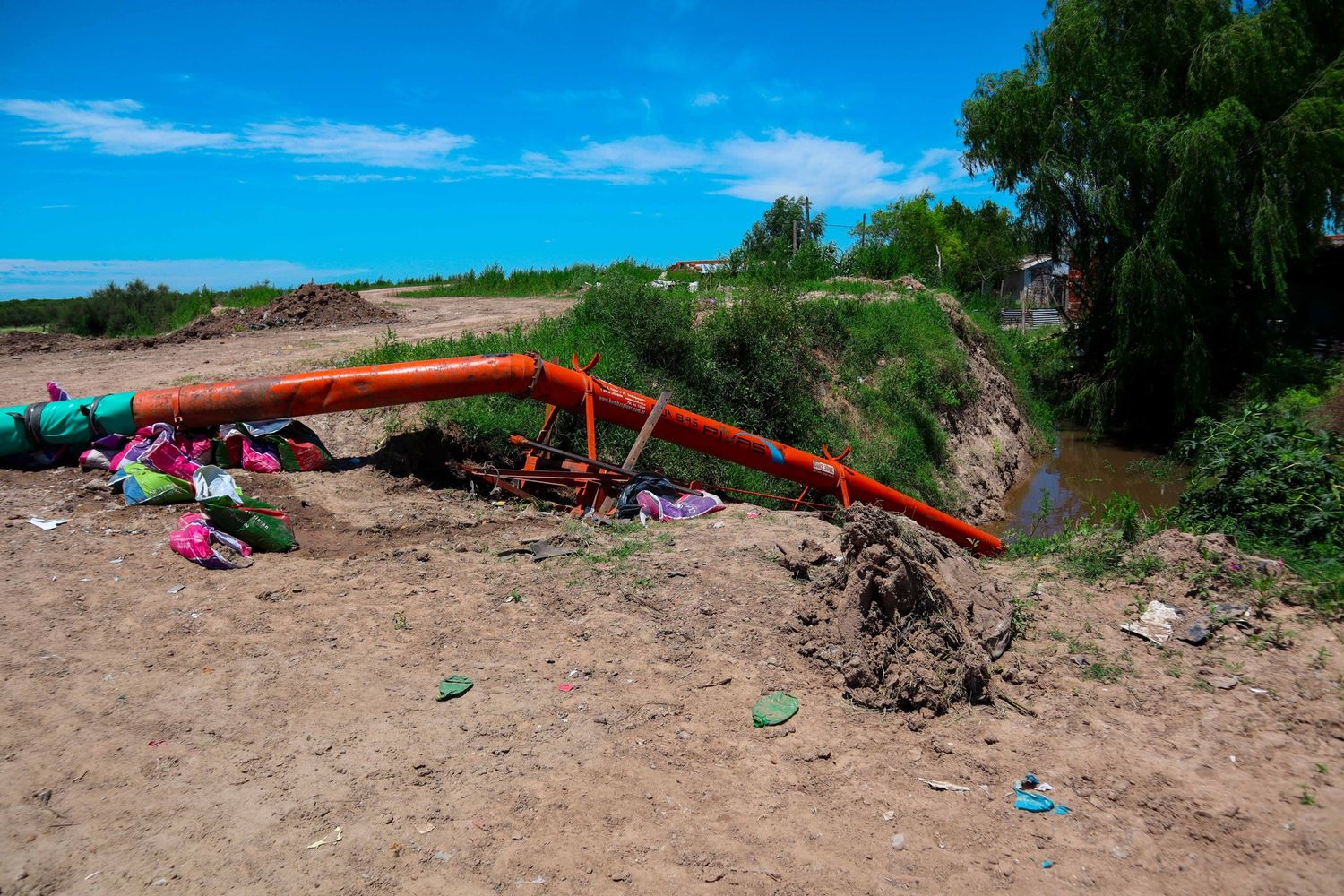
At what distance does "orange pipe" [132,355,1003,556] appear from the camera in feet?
19.9

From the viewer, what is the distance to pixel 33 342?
11.7 m

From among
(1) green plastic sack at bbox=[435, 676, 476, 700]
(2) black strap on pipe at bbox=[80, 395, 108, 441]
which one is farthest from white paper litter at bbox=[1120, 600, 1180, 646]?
(2) black strap on pipe at bbox=[80, 395, 108, 441]

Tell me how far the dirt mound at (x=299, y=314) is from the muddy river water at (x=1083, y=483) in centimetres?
1145

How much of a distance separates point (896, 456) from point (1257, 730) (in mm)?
8115

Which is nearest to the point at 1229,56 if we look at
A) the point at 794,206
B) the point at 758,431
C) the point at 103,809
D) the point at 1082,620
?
the point at 794,206

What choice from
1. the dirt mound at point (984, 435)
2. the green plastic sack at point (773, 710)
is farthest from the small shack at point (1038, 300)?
the green plastic sack at point (773, 710)

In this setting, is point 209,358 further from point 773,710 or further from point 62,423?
point 773,710

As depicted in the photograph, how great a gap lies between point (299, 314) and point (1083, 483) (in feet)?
47.6

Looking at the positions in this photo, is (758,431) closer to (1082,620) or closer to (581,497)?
(581,497)

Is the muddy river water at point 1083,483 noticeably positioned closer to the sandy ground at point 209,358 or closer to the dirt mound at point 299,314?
the sandy ground at point 209,358

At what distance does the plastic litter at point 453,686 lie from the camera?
3.84 m

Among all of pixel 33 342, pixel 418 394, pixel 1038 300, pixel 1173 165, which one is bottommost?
pixel 418 394

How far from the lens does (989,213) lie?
21.7 meters

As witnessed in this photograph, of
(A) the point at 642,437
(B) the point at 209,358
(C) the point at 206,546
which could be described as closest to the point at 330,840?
(C) the point at 206,546
